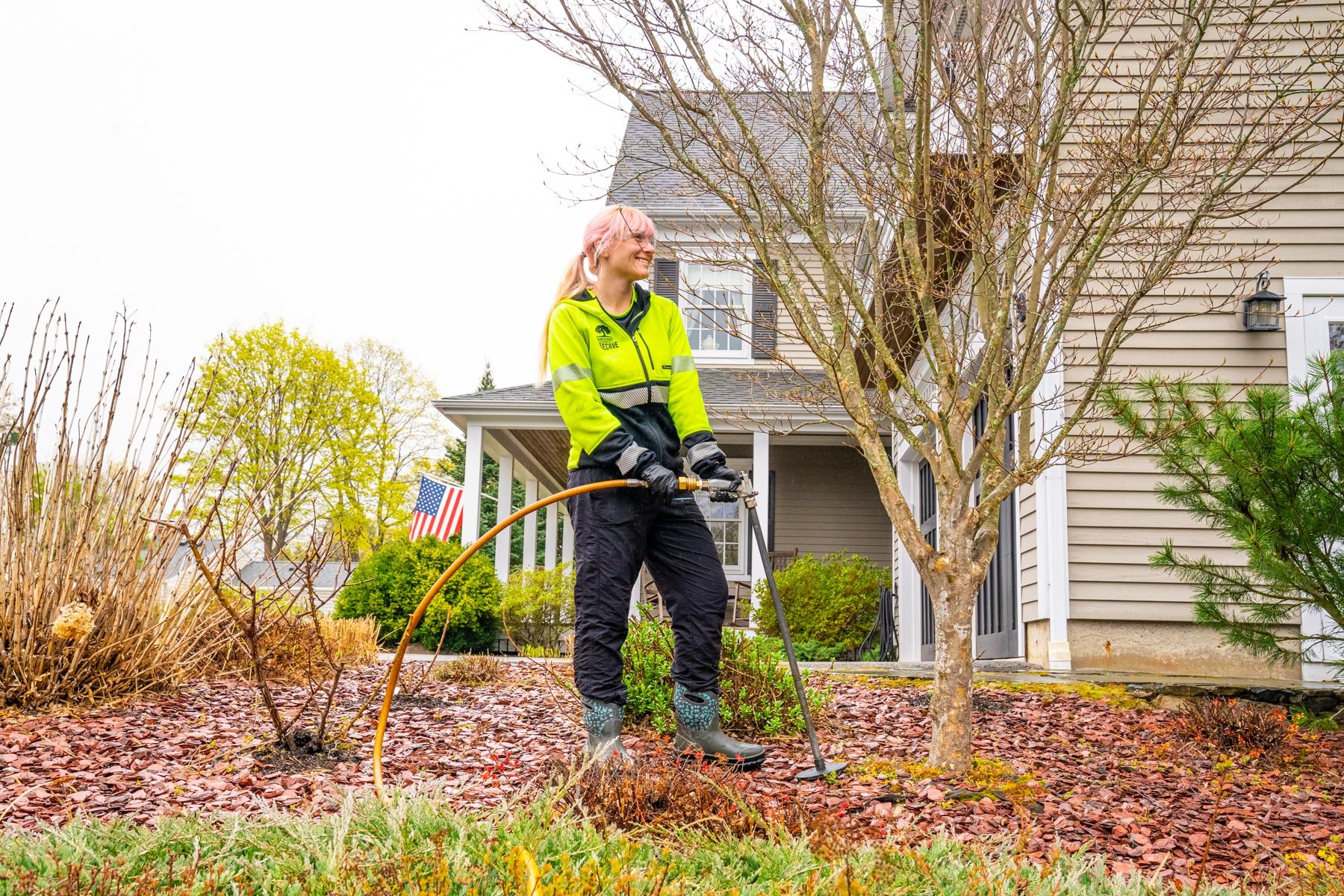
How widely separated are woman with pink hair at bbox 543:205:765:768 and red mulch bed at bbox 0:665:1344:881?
301 mm

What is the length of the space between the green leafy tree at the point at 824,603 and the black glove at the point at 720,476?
23.8 ft

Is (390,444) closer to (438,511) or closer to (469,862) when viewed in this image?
(438,511)

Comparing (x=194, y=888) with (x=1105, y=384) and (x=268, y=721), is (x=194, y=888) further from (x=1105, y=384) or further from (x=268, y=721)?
(x=1105, y=384)

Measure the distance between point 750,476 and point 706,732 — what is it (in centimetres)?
928

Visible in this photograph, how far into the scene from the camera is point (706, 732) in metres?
3.53

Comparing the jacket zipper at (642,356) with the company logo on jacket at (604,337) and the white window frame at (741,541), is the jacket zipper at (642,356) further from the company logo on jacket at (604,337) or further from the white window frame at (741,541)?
the white window frame at (741,541)

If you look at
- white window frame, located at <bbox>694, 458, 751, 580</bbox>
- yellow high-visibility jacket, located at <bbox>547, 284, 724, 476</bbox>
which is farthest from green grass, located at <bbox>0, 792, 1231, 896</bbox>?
white window frame, located at <bbox>694, 458, 751, 580</bbox>

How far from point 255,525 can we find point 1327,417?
14.5ft

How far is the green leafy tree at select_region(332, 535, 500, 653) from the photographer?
10984 millimetres

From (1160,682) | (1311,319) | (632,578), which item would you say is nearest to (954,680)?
(632,578)

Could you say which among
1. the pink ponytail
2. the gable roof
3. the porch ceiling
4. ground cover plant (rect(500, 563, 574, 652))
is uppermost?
the gable roof

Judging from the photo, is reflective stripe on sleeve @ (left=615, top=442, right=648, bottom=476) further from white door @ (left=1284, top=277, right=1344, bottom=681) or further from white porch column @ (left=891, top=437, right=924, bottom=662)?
white porch column @ (left=891, top=437, right=924, bottom=662)

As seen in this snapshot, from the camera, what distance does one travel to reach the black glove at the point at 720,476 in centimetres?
332

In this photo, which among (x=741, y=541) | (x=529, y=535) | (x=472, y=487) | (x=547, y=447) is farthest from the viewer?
(x=547, y=447)
